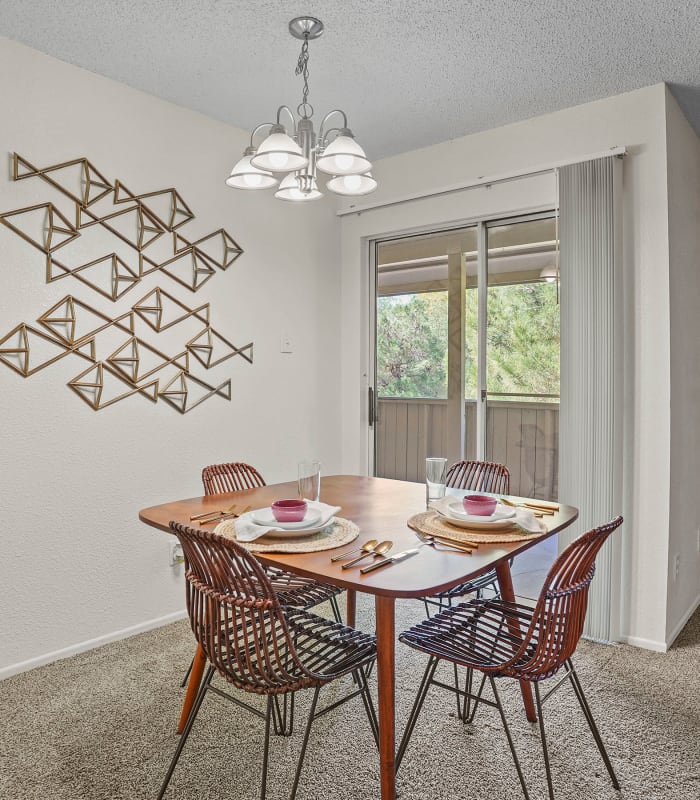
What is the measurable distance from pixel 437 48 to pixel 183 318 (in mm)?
1648

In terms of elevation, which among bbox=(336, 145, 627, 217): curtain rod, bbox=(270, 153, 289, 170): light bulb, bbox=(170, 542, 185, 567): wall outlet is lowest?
bbox=(170, 542, 185, 567): wall outlet

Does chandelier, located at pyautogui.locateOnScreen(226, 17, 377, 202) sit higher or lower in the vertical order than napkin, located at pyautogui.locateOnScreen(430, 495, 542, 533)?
higher

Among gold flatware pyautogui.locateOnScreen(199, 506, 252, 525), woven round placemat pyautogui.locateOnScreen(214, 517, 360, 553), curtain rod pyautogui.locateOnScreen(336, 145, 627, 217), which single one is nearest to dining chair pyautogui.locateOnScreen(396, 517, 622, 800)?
woven round placemat pyautogui.locateOnScreen(214, 517, 360, 553)

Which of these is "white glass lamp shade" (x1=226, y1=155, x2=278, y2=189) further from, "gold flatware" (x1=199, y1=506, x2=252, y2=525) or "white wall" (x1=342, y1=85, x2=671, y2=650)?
"white wall" (x1=342, y1=85, x2=671, y2=650)

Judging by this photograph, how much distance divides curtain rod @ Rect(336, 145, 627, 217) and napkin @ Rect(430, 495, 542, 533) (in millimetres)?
1775

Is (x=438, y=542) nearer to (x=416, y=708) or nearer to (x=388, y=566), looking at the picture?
(x=388, y=566)

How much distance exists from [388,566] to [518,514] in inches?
22.6

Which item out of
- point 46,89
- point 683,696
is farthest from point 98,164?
point 683,696

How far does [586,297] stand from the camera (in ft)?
9.39

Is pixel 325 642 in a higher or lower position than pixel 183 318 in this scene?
lower

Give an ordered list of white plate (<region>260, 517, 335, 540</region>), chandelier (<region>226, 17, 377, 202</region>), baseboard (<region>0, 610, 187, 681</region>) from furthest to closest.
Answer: baseboard (<region>0, 610, 187, 681</region>)
chandelier (<region>226, 17, 377, 202</region>)
white plate (<region>260, 517, 335, 540</region>)

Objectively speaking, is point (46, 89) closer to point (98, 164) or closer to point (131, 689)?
point (98, 164)

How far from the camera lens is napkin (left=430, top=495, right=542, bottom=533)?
1841 mm

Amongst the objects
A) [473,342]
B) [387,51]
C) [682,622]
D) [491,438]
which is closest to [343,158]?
[387,51]
